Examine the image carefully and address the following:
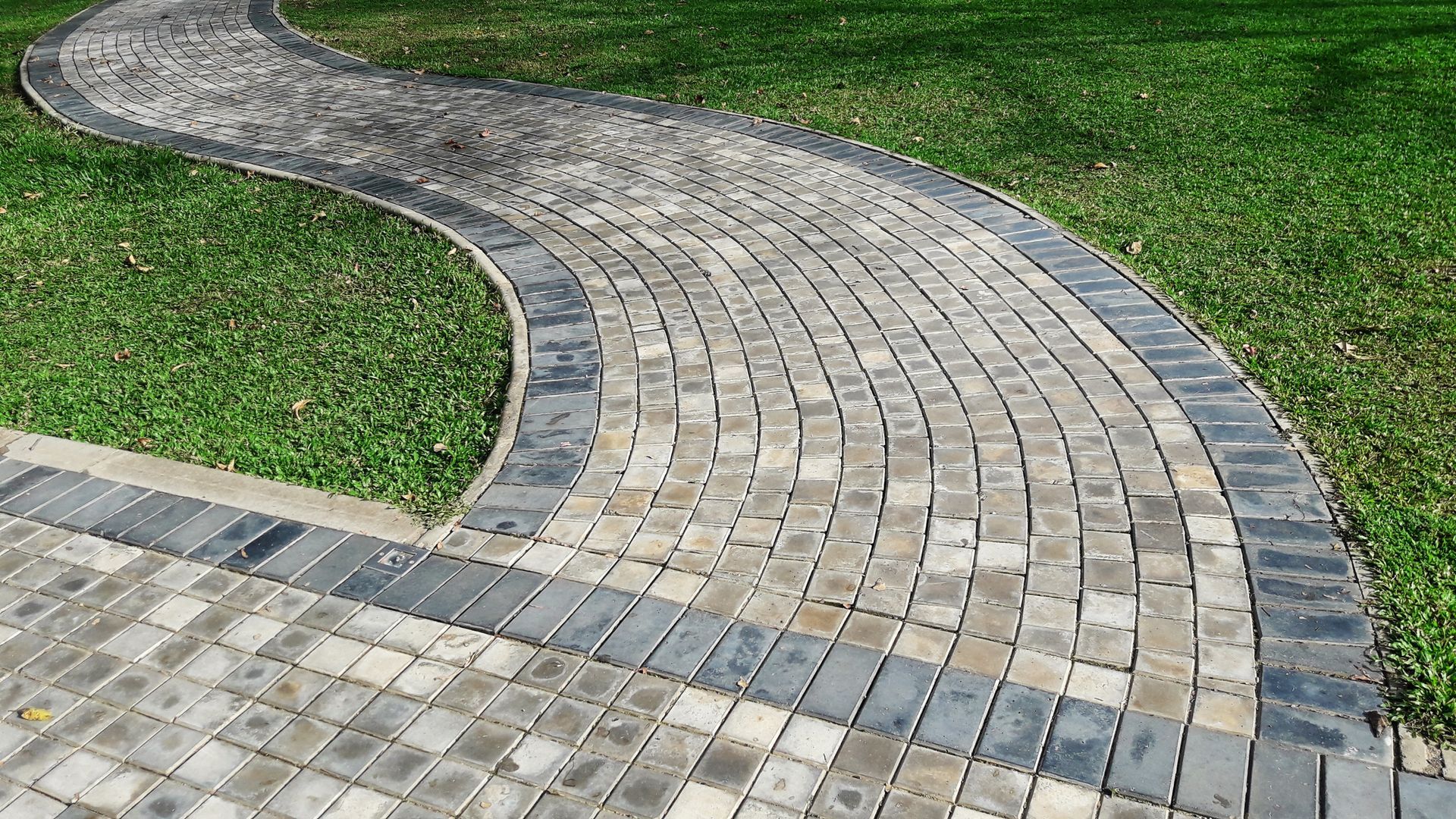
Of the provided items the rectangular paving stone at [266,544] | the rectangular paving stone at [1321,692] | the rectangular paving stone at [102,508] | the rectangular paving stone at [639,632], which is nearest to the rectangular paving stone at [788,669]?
the rectangular paving stone at [639,632]

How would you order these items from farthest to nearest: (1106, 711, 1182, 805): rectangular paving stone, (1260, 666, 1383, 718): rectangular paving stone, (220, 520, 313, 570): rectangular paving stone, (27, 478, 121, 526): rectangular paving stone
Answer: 1. (27, 478, 121, 526): rectangular paving stone
2. (220, 520, 313, 570): rectangular paving stone
3. (1260, 666, 1383, 718): rectangular paving stone
4. (1106, 711, 1182, 805): rectangular paving stone

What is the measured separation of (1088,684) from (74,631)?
3.53 meters

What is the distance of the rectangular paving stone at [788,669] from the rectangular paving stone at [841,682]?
3 cm

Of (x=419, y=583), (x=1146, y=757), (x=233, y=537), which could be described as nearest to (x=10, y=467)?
(x=233, y=537)

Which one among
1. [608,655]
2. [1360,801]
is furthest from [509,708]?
[1360,801]

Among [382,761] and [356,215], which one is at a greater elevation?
[356,215]

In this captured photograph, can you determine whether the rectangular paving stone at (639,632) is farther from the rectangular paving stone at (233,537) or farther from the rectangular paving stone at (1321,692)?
the rectangular paving stone at (1321,692)

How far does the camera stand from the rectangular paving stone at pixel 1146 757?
3.04 m

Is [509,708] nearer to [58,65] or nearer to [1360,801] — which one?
[1360,801]

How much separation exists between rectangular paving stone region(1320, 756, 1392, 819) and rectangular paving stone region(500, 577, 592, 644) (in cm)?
242

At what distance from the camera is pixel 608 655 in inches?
141

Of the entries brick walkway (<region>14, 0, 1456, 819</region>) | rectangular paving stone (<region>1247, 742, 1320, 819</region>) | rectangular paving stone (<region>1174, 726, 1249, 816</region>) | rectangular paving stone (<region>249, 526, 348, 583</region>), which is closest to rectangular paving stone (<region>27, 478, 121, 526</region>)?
brick walkway (<region>14, 0, 1456, 819</region>)

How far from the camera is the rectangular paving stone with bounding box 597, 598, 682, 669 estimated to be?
3.59 metres

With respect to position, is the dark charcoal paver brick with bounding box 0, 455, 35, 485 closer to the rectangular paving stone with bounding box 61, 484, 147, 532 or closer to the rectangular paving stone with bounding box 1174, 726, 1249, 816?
the rectangular paving stone with bounding box 61, 484, 147, 532
